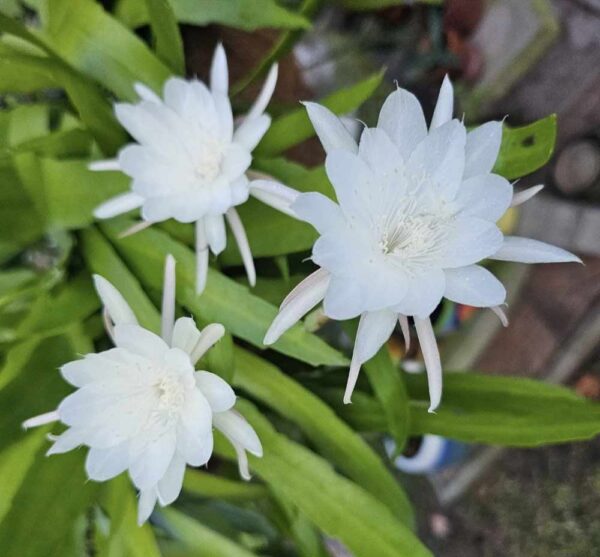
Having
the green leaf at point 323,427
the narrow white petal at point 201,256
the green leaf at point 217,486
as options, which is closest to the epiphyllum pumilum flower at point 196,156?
the narrow white petal at point 201,256

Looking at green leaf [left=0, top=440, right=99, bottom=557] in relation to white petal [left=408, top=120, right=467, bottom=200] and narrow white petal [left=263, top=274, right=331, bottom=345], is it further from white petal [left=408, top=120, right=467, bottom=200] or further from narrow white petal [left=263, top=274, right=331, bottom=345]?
white petal [left=408, top=120, right=467, bottom=200]

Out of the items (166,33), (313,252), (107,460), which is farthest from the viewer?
(166,33)

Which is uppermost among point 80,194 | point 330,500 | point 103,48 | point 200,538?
point 103,48

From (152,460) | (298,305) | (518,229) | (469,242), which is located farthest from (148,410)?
(518,229)

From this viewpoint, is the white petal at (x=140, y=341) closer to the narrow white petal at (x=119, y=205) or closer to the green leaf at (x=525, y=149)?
the narrow white petal at (x=119, y=205)

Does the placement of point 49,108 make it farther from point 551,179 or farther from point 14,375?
point 551,179

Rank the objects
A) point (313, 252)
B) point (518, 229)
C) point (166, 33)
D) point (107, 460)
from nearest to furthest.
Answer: point (313, 252) < point (107, 460) < point (166, 33) < point (518, 229)

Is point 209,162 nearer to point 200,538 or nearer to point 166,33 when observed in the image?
point 166,33
